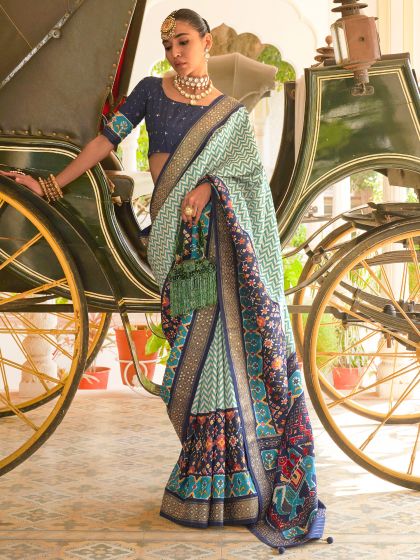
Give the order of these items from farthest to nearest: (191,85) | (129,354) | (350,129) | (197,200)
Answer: (129,354)
(350,129)
(191,85)
(197,200)

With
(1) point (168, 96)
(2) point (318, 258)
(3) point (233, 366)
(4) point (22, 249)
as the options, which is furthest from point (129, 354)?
(1) point (168, 96)

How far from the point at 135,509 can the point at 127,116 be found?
51.5 inches

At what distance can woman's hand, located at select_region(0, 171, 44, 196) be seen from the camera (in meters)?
3.07

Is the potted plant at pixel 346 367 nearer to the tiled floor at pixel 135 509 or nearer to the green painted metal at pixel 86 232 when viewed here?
the tiled floor at pixel 135 509

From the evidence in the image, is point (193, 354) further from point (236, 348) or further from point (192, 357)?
point (236, 348)

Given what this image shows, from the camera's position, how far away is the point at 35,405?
13.6 feet

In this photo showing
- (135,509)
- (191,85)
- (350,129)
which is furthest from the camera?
(350,129)

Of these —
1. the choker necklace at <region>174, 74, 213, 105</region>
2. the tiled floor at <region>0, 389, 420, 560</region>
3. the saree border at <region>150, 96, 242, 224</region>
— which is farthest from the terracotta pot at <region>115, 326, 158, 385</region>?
the choker necklace at <region>174, 74, 213, 105</region>

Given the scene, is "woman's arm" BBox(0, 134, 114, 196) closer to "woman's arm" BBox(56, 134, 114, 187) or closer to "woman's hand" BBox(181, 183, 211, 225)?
"woman's arm" BBox(56, 134, 114, 187)

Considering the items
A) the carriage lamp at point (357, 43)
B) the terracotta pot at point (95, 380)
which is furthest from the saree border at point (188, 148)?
the terracotta pot at point (95, 380)

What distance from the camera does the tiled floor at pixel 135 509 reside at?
280cm

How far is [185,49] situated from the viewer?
9.81 feet

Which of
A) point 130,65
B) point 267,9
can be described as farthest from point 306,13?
point 130,65

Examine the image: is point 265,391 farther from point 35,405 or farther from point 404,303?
point 35,405
